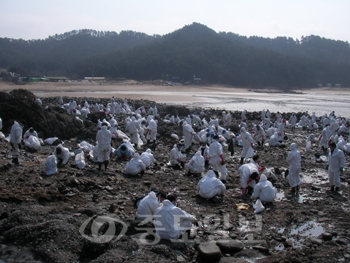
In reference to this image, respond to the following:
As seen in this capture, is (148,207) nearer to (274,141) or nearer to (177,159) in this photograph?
(177,159)

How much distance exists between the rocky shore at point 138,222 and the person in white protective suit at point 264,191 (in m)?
0.21

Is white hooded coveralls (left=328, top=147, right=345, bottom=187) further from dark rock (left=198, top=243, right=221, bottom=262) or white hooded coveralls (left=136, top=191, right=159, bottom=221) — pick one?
white hooded coveralls (left=136, top=191, right=159, bottom=221)

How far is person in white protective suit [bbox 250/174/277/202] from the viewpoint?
292 inches

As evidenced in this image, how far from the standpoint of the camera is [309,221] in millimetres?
6832

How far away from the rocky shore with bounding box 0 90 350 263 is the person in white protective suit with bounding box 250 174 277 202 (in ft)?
0.69

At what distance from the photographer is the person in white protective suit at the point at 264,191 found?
741 centimetres

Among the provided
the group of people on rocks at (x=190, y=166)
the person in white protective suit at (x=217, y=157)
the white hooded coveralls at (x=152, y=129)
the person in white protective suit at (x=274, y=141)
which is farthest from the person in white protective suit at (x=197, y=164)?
the person in white protective suit at (x=274, y=141)

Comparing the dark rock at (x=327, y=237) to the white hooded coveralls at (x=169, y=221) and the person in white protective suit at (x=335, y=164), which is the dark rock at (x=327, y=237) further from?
the person in white protective suit at (x=335, y=164)

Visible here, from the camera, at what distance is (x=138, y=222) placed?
5781 mm

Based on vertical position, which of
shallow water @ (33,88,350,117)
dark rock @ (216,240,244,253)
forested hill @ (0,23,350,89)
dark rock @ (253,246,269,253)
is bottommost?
dark rock @ (253,246,269,253)

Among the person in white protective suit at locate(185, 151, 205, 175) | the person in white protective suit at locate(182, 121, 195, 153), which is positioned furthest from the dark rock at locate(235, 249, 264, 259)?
the person in white protective suit at locate(182, 121, 195, 153)

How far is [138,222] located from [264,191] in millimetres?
2930


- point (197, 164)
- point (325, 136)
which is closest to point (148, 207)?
point (197, 164)

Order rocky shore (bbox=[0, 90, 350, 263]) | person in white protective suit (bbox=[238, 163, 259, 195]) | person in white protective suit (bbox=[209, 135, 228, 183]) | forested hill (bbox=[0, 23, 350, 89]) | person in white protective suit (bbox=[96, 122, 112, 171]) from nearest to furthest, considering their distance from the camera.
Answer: rocky shore (bbox=[0, 90, 350, 263])
person in white protective suit (bbox=[238, 163, 259, 195])
person in white protective suit (bbox=[209, 135, 228, 183])
person in white protective suit (bbox=[96, 122, 112, 171])
forested hill (bbox=[0, 23, 350, 89])
